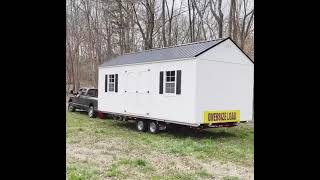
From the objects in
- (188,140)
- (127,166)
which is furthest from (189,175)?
(188,140)

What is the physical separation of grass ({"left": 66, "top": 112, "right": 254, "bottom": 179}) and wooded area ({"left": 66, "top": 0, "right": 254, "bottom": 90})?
10.7 m

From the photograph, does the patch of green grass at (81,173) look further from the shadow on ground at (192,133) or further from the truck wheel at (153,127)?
the shadow on ground at (192,133)

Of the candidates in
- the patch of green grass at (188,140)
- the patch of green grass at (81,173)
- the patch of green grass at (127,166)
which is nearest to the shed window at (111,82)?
the patch of green grass at (188,140)

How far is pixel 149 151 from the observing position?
31.9 feet

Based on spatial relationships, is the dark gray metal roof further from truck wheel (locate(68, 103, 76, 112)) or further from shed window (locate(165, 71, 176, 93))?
truck wheel (locate(68, 103, 76, 112))

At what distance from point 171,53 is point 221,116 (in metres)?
2.78

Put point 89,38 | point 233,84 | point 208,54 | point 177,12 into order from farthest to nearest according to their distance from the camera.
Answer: point 89,38 < point 177,12 < point 233,84 < point 208,54

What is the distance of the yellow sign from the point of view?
1156cm

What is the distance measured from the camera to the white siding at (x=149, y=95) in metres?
11.5
